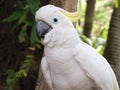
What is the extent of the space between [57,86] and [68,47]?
0.14 metres

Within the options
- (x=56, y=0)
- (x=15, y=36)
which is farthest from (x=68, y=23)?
(x=15, y=36)

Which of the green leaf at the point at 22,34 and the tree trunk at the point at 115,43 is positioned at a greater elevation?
the green leaf at the point at 22,34

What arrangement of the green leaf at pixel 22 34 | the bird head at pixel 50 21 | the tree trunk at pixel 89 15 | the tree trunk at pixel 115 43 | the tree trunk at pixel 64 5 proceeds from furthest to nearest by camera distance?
the tree trunk at pixel 89 15, the tree trunk at pixel 115 43, the green leaf at pixel 22 34, the tree trunk at pixel 64 5, the bird head at pixel 50 21

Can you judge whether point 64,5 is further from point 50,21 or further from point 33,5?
point 50,21

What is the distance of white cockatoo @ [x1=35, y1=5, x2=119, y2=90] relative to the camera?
1115mm

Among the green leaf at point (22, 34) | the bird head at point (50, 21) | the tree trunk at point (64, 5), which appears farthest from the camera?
the green leaf at point (22, 34)

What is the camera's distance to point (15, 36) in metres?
1.82

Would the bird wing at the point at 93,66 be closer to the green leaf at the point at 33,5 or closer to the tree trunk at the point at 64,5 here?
the tree trunk at the point at 64,5

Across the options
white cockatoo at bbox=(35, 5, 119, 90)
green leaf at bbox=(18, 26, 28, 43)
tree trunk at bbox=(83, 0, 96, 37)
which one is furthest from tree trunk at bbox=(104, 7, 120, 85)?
white cockatoo at bbox=(35, 5, 119, 90)

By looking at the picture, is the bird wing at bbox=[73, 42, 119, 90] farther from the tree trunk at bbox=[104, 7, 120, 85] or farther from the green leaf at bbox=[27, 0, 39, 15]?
the tree trunk at bbox=[104, 7, 120, 85]

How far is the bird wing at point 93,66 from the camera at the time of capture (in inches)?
44.8

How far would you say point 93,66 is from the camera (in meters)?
1.14

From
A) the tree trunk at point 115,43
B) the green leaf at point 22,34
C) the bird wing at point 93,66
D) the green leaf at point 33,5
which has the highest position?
the green leaf at point 33,5

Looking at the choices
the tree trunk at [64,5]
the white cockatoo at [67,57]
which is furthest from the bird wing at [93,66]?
the tree trunk at [64,5]
